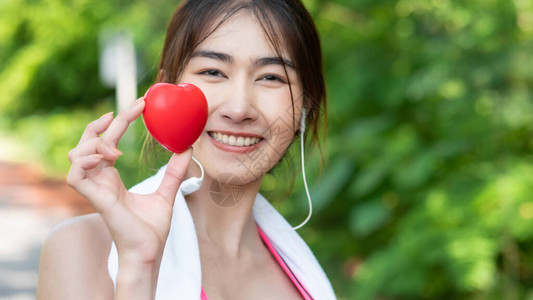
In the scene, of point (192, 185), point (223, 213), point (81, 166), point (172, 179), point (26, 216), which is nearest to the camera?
point (81, 166)

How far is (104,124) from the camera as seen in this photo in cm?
119

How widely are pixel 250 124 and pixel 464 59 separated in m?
2.48

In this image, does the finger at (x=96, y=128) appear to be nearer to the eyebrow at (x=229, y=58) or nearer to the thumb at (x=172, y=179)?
the thumb at (x=172, y=179)

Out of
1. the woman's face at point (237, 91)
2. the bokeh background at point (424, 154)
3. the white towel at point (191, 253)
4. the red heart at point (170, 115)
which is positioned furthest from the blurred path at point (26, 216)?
the red heart at point (170, 115)

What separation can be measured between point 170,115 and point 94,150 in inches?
10.2

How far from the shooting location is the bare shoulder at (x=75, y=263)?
135 cm

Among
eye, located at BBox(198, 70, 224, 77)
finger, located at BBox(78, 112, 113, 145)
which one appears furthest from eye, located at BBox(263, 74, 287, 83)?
finger, located at BBox(78, 112, 113, 145)

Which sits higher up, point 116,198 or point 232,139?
point 232,139

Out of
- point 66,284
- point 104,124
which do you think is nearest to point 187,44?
point 104,124

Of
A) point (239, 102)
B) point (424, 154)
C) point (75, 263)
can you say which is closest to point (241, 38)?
point (239, 102)

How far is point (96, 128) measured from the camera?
118 centimetres

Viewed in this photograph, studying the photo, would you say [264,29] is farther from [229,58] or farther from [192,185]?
[192,185]

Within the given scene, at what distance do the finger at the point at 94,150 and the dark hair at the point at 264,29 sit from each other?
542 mm

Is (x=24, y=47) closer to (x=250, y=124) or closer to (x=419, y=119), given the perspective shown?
(x=419, y=119)
